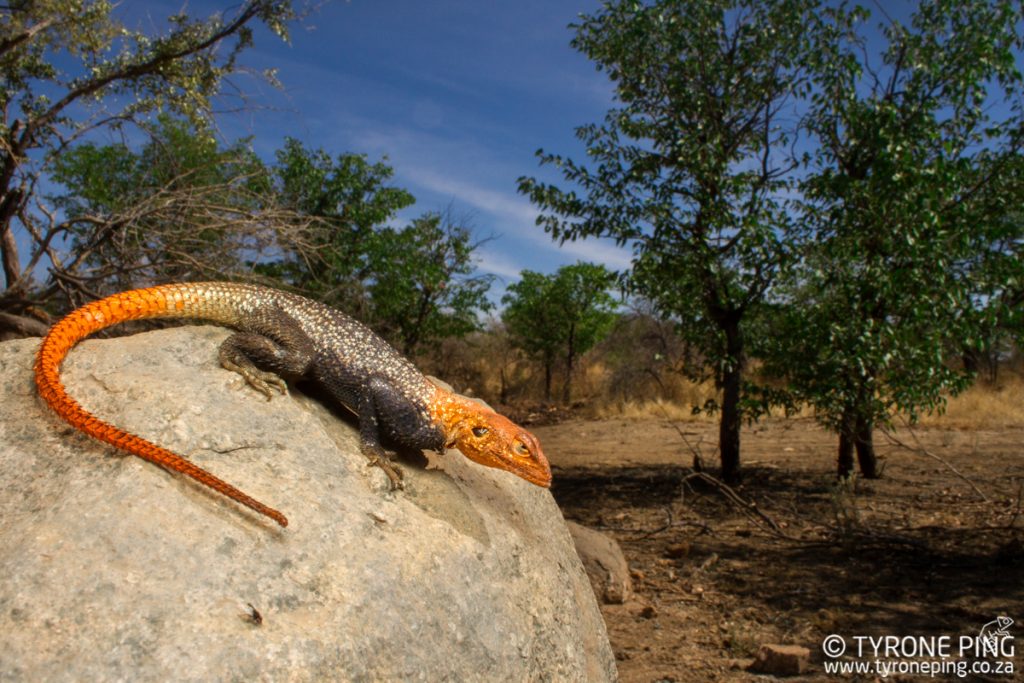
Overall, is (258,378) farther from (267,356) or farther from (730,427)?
(730,427)

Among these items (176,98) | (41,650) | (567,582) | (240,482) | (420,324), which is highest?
(176,98)

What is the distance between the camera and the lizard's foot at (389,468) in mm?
2941

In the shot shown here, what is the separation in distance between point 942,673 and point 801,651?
2.88 feet

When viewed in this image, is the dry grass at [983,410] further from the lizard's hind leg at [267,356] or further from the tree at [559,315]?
the lizard's hind leg at [267,356]

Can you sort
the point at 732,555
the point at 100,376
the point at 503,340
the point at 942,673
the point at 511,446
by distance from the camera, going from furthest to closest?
the point at 503,340 → the point at 732,555 → the point at 942,673 → the point at 511,446 → the point at 100,376

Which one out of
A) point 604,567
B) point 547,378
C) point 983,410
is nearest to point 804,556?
point 604,567

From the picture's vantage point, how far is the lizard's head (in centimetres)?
321

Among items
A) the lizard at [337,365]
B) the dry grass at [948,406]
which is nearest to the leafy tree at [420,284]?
the dry grass at [948,406]

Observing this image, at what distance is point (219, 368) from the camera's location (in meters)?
3.02

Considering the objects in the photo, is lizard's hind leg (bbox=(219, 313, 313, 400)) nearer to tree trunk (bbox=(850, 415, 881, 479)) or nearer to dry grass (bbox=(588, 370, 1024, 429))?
tree trunk (bbox=(850, 415, 881, 479))

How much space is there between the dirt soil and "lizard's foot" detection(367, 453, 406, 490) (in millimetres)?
3164

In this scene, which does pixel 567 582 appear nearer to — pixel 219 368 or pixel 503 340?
pixel 219 368

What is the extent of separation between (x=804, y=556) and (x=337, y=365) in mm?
6198

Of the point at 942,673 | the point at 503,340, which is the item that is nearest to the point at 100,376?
the point at 942,673
